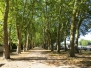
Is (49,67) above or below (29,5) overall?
below

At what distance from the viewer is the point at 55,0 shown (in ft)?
86.7

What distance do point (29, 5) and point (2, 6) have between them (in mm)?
7345

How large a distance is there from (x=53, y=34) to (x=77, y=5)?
4455 cm

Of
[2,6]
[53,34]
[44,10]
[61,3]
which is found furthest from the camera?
[53,34]

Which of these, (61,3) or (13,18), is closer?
(61,3)

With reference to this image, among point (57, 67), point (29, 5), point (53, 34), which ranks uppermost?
point (29, 5)

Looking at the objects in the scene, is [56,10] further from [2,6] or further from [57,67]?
[57,67]

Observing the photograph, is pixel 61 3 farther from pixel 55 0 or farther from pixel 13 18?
pixel 13 18

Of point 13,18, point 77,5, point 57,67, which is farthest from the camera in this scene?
point 13,18

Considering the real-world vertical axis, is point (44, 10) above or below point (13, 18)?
above

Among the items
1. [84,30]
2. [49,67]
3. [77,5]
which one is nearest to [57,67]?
[49,67]

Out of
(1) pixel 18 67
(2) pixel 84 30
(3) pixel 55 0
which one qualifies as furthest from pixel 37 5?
(1) pixel 18 67

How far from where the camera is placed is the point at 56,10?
104 ft

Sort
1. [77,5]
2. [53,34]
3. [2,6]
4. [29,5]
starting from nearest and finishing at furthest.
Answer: [77,5], [2,6], [29,5], [53,34]
